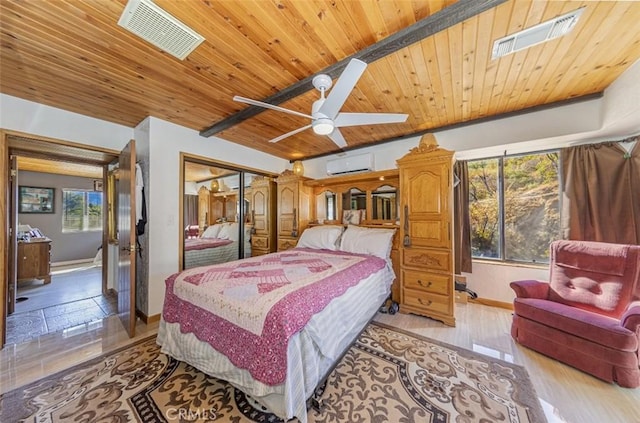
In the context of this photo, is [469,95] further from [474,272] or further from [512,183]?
[474,272]

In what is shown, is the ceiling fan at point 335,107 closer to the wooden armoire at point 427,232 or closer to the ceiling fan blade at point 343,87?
the ceiling fan blade at point 343,87

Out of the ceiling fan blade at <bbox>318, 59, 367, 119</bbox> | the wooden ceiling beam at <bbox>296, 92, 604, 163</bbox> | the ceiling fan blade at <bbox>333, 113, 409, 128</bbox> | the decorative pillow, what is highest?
the wooden ceiling beam at <bbox>296, 92, 604, 163</bbox>

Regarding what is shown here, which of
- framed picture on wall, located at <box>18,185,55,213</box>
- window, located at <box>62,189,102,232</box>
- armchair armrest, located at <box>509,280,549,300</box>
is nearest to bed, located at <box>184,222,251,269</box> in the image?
armchair armrest, located at <box>509,280,549,300</box>

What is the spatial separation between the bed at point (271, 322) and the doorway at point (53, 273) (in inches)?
75.8

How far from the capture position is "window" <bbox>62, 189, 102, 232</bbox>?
607 cm

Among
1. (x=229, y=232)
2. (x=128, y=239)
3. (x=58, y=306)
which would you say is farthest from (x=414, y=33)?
(x=58, y=306)

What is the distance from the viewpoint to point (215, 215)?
13.1 ft

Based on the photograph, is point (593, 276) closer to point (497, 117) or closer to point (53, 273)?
point (497, 117)

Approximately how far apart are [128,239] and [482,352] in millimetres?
3916

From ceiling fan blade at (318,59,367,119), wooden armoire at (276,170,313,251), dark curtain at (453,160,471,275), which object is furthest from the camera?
wooden armoire at (276,170,313,251)

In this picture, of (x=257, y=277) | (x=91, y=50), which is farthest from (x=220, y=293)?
(x=91, y=50)

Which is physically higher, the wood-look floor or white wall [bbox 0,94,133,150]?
white wall [bbox 0,94,133,150]

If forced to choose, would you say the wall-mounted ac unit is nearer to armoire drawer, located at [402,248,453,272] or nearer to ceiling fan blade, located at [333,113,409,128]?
armoire drawer, located at [402,248,453,272]

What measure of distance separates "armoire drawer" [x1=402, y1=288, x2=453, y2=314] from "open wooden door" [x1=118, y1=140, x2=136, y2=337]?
3288 mm
